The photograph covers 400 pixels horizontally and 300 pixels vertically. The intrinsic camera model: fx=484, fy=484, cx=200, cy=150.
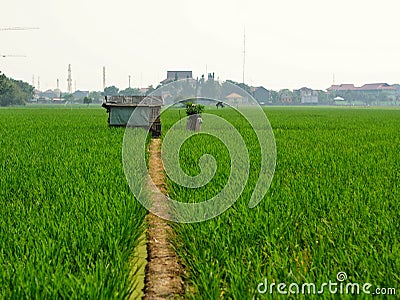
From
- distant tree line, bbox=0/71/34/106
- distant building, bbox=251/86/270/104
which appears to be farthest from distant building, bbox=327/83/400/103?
distant tree line, bbox=0/71/34/106

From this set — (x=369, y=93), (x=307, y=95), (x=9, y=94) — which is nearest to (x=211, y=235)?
(x=9, y=94)

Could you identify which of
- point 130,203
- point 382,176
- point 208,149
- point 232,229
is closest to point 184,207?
point 130,203

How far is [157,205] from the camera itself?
4098mm

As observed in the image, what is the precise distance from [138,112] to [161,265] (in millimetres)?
8943

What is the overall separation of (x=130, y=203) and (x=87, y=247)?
3.21 ft

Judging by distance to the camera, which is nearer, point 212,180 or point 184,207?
point 184,207

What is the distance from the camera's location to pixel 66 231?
267cm

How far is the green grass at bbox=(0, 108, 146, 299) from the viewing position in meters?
1.97

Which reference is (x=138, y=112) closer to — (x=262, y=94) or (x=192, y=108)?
(x=192, y=108)

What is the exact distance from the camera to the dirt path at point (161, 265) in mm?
2283

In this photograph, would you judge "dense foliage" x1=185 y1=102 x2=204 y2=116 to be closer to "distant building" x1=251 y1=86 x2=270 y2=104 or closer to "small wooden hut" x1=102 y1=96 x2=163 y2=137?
"small wooden hut" x1=102 y1=96 x2=163 y2=137

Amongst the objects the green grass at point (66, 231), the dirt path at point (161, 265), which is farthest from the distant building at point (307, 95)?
the dirt path at point (161, 265)

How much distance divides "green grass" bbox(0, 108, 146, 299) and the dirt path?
0.38ft

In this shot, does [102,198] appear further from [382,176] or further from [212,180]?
[382,176]
